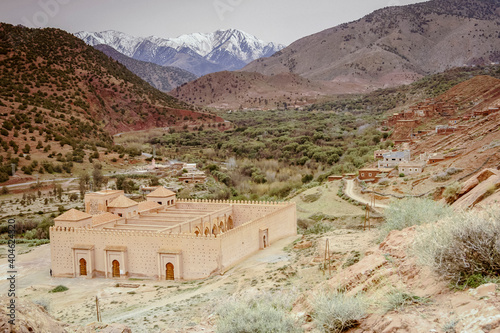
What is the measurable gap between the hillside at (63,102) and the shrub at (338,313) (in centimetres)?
3417

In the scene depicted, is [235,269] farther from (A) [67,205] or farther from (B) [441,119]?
(B) [441,119]

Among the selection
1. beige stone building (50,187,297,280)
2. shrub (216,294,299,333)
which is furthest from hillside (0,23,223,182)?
shrub (216,294,299,333)

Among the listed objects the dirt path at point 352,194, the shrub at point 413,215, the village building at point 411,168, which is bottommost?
the dirt path at point 352,194

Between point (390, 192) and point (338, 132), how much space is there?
105 feet

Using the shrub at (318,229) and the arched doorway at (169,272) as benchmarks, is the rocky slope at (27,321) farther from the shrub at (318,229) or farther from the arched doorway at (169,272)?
the shrub at (318,229)

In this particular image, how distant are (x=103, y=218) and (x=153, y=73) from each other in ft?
522

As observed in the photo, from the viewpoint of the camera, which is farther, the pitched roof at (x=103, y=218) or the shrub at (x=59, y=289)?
the pitched roof at (x=103, y=218)

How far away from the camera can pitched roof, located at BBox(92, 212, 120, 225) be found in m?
19.5

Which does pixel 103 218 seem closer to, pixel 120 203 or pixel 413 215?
pixel 120 203

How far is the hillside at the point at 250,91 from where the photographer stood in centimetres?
10969

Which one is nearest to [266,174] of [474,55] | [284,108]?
[284,108]

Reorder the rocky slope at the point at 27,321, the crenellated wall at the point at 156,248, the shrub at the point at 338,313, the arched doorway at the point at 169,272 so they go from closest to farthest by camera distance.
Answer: the rocky slope at the point at 27,321, the shrub at the point at 338,313, the crenellated wall at the point at 156,248, the arched doorway at the point at 169,272

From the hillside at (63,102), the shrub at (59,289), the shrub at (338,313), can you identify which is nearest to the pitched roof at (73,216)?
the shrub at (59,289)

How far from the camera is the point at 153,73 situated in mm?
172250
